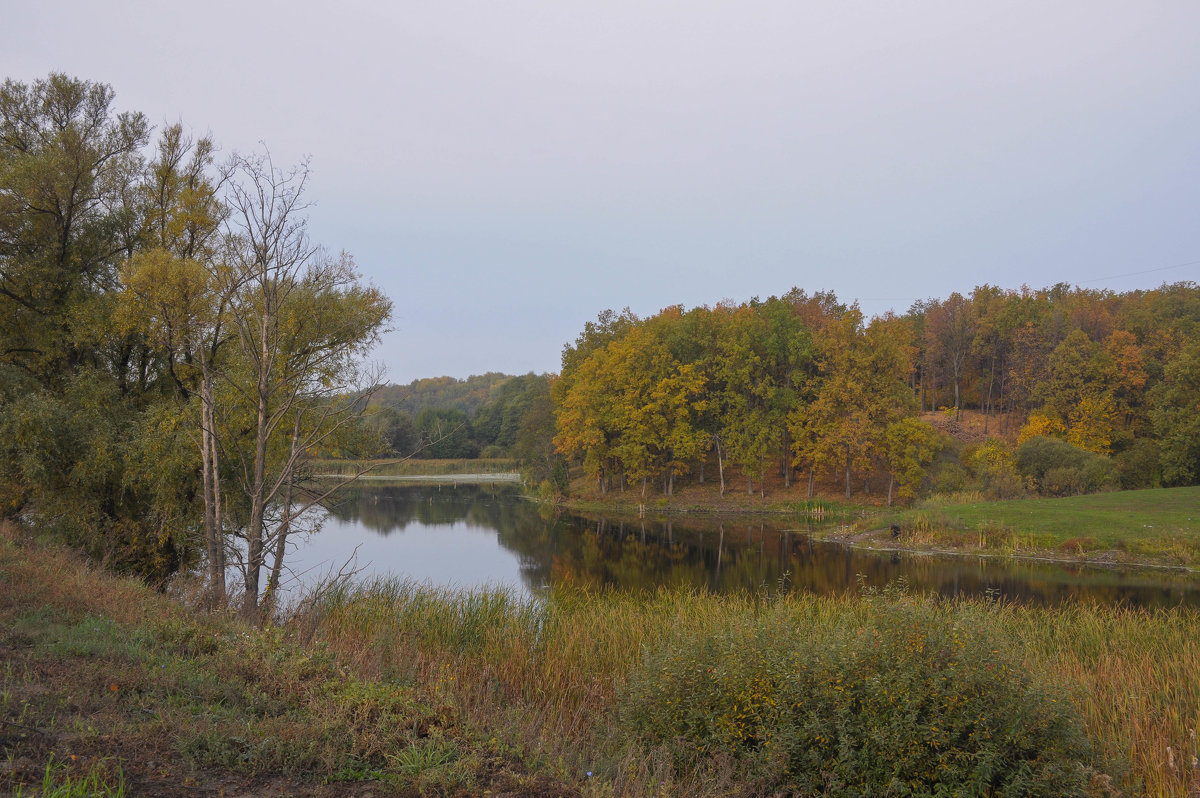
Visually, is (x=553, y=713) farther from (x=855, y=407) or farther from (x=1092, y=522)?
(x=855, y=407)

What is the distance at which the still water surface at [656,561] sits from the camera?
2052 cm

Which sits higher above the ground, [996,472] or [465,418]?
[465,418]

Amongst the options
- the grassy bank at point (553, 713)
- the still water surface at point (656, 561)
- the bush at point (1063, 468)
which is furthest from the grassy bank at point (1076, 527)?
the grassy bank at point (553, 713)

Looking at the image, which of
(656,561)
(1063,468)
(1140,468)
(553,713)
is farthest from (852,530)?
(553,713)

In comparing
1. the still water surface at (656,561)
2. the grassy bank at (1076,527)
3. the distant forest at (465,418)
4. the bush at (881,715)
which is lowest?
the still water surface at (656,561)

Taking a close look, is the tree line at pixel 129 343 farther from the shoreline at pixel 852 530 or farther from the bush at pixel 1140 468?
the bush at pixel 1140 468

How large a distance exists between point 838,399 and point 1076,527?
1791 centimetres

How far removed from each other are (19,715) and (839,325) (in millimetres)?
44990

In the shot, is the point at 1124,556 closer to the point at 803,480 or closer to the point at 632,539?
the point at 632,539

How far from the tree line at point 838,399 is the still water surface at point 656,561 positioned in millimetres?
7364

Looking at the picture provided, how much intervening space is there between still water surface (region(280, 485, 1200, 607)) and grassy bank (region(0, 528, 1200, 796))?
6476mm

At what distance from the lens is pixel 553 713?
790 centimetres

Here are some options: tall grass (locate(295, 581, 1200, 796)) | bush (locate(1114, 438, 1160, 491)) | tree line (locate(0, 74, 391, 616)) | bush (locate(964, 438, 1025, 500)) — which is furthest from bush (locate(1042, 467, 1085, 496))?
tree line (locate(0, 74, 391, 616))

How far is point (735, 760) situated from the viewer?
584cm
